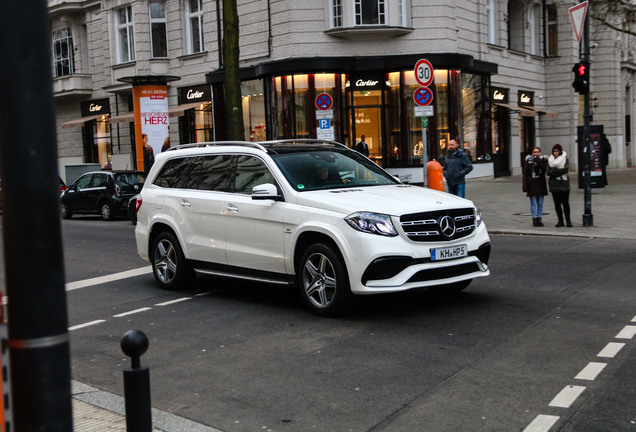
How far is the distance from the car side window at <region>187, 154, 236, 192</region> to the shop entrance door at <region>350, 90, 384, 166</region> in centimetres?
1895

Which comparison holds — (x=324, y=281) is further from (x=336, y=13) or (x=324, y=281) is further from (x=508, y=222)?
(x=336, y=13)

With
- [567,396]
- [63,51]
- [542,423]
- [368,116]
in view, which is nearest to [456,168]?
[368,116]

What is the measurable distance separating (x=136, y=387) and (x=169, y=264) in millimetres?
6184

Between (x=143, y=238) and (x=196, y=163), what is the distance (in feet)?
4.39

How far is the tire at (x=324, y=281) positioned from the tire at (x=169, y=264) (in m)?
2.13

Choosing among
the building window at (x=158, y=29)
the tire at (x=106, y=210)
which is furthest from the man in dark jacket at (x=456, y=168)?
the building window at (x=158, y=29)

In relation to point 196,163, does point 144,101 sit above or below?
above

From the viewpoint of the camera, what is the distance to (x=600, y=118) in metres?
40.9

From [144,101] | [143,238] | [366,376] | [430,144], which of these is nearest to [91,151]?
[144,101]

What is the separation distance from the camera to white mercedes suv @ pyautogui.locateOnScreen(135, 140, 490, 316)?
727 cm

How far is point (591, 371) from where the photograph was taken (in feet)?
18.1

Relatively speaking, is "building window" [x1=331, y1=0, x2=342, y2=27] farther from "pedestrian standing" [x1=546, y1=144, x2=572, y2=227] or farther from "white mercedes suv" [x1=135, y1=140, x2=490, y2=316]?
"white mercedes suv" [x1=135, y1=140, x2=490, y2=316]

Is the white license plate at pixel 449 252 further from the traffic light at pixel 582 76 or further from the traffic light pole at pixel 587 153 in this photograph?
the traffic light at pixel 582 76

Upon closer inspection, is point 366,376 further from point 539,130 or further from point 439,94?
point 539,130
